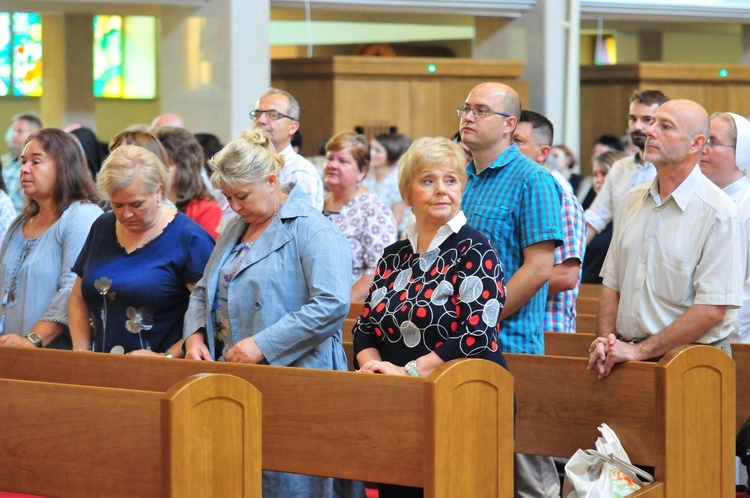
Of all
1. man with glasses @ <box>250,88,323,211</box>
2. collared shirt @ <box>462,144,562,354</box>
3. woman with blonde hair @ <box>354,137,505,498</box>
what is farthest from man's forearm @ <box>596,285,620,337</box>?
man with glasses @ <box>250,88,323,211</box>

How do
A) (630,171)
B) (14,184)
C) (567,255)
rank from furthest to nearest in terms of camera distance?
(14,184)
(630,171)
(567,255)

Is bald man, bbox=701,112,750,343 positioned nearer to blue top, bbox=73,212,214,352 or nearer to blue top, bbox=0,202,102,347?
blue top, bbox=73,212,214,352

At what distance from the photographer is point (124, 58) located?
13359 millimetres

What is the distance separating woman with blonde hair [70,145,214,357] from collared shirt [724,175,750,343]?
6.43 ft

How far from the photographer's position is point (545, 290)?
13.3ft

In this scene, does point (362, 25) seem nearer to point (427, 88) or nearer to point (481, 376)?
point (427, 88)

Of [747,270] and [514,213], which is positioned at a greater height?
[514,213]

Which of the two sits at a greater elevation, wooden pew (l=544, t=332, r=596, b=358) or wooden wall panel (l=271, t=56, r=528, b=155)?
wooden wall panel (l=271, t=56, r=528, b=155)

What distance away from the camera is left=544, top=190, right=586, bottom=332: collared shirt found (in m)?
4.32

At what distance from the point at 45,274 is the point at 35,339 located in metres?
0.27

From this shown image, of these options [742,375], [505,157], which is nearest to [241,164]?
[505,157]

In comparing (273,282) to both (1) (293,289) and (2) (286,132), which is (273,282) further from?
(2) (286,132)

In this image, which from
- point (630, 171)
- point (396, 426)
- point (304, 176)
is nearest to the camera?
point (396, 426)

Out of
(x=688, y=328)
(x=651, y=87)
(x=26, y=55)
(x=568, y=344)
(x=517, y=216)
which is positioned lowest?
(x=568, y=344)
